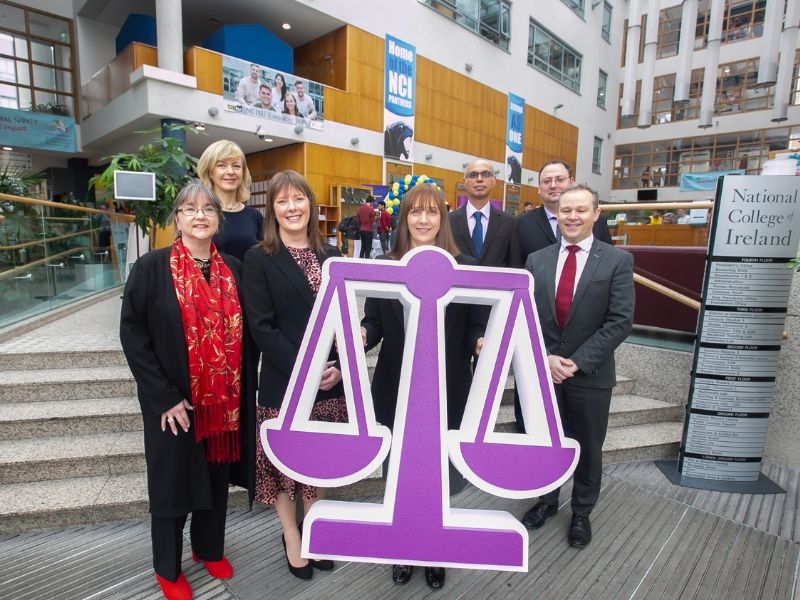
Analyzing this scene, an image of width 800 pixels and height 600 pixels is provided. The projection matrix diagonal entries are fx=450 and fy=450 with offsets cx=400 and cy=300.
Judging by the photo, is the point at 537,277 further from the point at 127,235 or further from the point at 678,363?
the point at 127,235

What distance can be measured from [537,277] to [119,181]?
298 centimetres

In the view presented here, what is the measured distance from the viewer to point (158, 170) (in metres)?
3.52

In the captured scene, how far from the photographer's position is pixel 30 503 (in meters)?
2.18

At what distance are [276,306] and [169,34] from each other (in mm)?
9080

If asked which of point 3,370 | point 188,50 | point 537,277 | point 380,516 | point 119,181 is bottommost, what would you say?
point 3,370

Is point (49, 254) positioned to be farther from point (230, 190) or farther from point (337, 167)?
point (337, 167)

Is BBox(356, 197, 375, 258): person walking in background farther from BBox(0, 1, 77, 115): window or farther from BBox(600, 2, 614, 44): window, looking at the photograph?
BBox(600, 2, 614, 44): window

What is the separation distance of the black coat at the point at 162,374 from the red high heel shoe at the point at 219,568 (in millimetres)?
363

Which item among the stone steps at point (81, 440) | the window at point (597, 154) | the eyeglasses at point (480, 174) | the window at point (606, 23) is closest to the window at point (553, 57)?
the window at point (606, 23)

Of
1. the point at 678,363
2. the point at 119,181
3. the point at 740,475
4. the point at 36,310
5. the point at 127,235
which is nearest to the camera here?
the point at 740,475

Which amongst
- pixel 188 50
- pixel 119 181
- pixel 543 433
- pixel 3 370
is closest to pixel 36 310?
pixel 3 370

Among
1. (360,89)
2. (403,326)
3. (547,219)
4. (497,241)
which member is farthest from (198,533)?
(360,89)

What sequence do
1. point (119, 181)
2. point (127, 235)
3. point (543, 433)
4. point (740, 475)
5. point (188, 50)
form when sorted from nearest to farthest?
point (543, 433), point (740, 475), point (119, 181), point (127, 235), point (188, 50)

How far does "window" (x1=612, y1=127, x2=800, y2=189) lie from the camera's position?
59.3 ft
